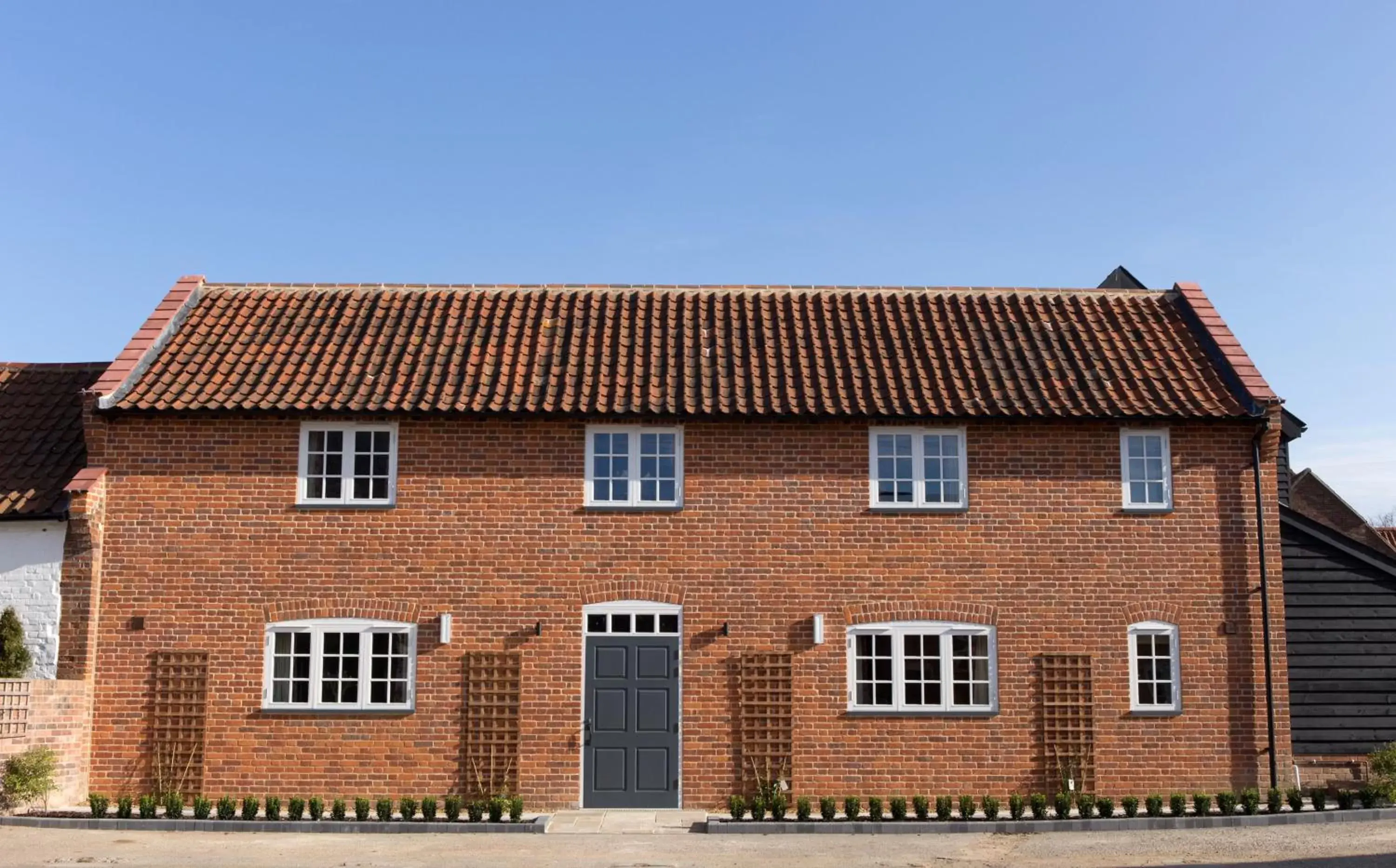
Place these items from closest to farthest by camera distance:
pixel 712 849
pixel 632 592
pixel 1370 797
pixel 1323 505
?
pixel 712 849
pixel 1370 797
pixel 632 592
pixel 1323 505

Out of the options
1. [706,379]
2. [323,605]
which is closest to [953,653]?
[706,379]

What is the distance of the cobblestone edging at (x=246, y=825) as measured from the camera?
14.5 meters

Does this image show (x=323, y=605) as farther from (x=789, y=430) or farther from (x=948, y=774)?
(x=948, y=774)

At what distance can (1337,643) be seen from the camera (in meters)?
18.0

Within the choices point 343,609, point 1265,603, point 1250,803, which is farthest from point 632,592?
point 1265,603

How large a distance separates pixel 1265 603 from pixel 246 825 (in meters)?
13.2

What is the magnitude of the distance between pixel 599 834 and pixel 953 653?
17.5ft

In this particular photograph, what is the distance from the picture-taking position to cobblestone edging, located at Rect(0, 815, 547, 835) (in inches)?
571

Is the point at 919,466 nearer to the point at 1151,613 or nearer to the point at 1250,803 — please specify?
the point at 1151,613

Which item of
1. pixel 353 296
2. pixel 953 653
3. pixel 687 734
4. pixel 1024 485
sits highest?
pixel 353 296

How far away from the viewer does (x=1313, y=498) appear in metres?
32.9

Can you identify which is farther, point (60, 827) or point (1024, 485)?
point (1024, 485)

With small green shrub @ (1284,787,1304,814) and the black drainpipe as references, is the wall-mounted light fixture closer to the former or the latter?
small green shrub @ (1284,787,1304,814)

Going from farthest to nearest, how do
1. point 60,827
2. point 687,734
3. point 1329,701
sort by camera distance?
point 1329,701 < point 687,734 < point 60,827
